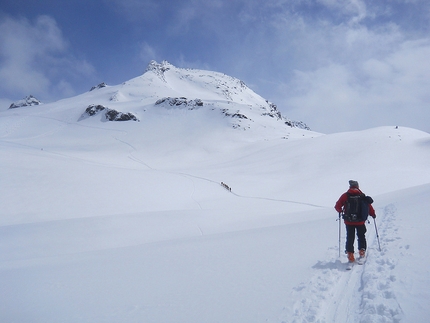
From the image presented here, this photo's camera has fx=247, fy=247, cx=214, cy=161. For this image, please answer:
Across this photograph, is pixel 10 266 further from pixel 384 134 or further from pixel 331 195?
pixel 384 134

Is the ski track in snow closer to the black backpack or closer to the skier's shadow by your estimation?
the skier's shadow

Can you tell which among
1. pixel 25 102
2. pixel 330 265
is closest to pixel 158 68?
pixel 25 102

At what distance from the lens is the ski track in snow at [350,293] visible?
4.02 m

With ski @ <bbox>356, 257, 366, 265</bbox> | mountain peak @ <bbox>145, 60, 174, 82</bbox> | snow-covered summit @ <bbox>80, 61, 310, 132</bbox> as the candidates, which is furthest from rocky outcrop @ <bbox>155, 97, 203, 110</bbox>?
ski @ <bbox>356, 257, 366, 265</bbox>

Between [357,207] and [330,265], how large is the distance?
1.61 m

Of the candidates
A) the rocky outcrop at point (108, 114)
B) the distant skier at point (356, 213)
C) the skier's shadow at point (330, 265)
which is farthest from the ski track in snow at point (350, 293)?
the rocky outcrop at point (108, 114)

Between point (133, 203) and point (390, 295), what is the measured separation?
17597 millimetres

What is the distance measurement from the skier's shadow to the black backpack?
1.11m

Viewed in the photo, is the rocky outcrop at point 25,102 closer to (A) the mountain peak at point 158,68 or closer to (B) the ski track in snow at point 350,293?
(A) the mountain peak at point 158,68

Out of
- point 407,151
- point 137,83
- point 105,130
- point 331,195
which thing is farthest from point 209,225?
point 137,83

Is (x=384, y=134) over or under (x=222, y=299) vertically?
over

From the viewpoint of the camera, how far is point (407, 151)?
34969 mm

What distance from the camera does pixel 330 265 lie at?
19.7ft

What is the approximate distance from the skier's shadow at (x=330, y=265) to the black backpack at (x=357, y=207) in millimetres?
1114
